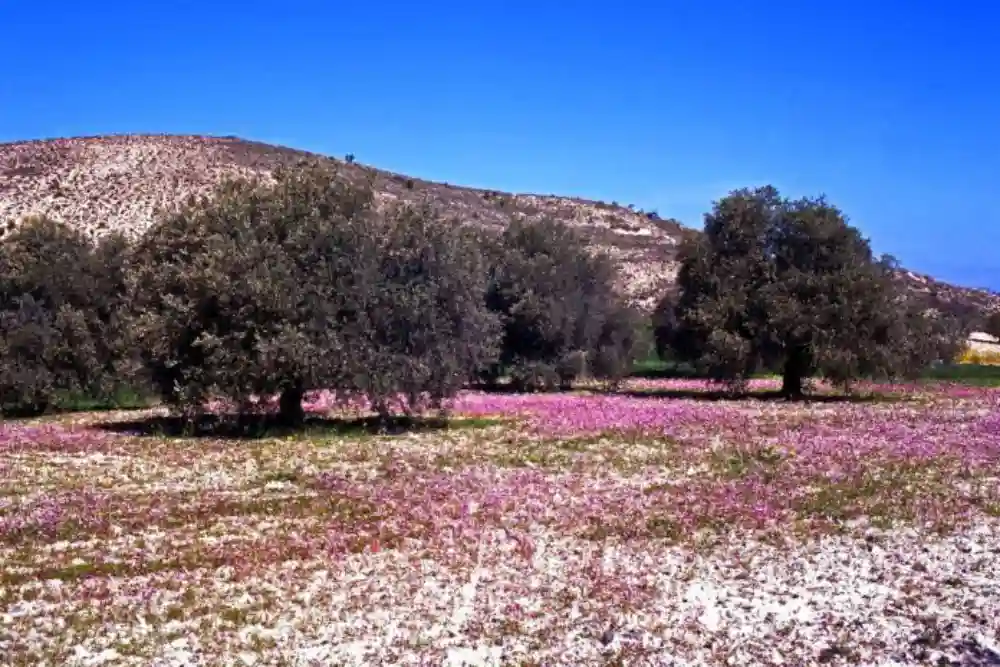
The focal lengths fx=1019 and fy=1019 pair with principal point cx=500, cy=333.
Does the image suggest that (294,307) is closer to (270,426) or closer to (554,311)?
(270,426)

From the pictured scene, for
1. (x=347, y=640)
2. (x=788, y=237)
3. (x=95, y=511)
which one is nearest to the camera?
(x=347, y=640)

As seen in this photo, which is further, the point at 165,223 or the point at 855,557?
the point at 165,223

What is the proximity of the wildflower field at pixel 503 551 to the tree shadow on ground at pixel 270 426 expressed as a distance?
7.21 feet

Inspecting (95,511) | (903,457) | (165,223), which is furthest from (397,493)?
(165,223)

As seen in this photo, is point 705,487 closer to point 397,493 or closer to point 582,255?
point 397,493

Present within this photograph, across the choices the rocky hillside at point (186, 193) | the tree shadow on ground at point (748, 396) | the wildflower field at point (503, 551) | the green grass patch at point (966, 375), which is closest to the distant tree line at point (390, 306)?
the tree shadow on ground at point (748, 396)

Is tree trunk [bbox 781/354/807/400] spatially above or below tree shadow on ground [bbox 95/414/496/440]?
above

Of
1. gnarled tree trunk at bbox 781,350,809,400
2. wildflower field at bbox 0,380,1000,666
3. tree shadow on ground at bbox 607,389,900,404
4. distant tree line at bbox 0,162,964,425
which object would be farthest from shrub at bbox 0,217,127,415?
gnarled tree trunk at bbox 781,350,809,400

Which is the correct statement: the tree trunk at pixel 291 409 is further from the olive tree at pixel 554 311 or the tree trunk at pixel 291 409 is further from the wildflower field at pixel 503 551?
the olive tree at pixel 554 311

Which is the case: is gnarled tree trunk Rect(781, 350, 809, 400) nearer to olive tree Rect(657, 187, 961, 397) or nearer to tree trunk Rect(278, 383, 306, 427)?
olive tree Rect(657, 187, 961, 397)

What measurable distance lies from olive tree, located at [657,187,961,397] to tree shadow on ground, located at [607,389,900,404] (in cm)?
92

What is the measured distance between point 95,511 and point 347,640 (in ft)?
26.3

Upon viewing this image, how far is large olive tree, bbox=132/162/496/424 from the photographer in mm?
26766

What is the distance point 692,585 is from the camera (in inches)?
497
